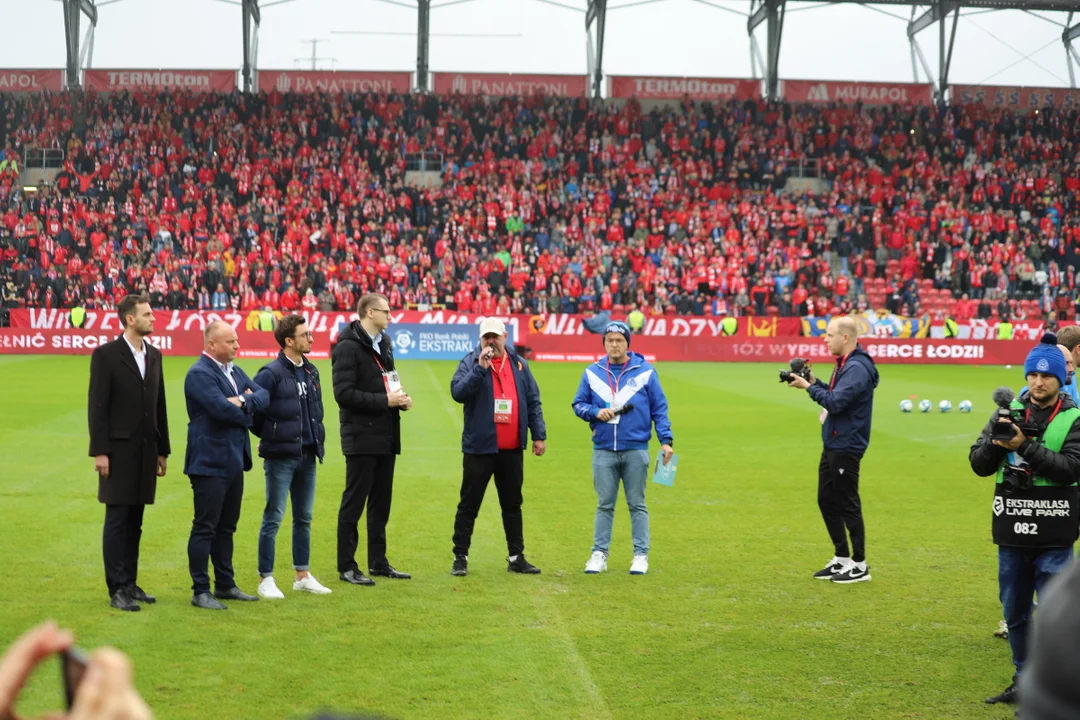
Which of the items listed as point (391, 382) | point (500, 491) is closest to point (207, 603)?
point (391, 382)

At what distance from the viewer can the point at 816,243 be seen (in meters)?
47.1

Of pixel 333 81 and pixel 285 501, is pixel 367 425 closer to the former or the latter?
pixel 285 501

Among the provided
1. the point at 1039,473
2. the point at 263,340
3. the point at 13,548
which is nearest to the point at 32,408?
the point at 13,548

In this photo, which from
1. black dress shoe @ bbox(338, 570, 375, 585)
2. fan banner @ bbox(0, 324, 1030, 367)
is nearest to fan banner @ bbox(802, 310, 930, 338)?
fan banner @ bbox(0, 324, 1030, 367)

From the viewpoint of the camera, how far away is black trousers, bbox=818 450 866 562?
988 centimetres

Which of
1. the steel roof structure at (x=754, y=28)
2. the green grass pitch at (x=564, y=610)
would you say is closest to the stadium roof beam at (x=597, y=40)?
the steel roof structure at (x=754, y=28)

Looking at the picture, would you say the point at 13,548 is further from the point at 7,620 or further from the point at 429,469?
the point at 429,469

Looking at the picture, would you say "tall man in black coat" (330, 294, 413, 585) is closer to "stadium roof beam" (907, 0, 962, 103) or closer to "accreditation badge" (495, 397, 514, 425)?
"accreditation badge" (495, 397, 514, 425)

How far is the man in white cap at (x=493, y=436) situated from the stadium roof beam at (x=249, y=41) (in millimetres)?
45866

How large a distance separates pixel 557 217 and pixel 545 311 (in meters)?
9.42

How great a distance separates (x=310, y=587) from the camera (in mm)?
9336

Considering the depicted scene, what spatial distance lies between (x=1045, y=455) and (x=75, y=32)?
171ft

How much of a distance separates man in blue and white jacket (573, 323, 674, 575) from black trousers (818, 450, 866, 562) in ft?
4.39

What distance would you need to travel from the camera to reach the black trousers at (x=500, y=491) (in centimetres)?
1020
